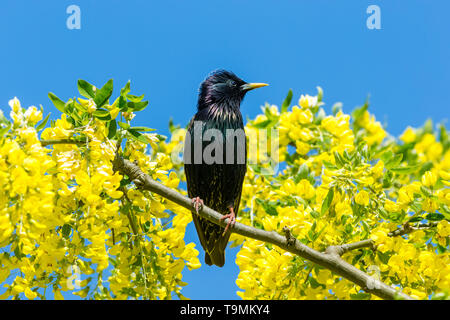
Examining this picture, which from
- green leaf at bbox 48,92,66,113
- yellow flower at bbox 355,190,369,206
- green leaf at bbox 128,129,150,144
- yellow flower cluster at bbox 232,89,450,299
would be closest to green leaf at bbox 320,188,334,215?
yellow flower cluster at bbox 232,89,450,299

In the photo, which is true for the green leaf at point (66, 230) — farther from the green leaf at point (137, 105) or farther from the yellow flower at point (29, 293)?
the green leaf at point (137, 105)

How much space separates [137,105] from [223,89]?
6.11 feet

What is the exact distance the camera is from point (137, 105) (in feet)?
8.52

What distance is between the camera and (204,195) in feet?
13.0

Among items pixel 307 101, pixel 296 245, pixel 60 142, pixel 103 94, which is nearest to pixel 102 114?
pixel 103 94

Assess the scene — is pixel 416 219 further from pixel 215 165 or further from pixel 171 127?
pixel 171 127

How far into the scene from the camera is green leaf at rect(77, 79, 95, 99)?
2484mm

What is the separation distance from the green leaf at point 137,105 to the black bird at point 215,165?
49.7 inches

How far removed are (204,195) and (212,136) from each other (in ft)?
1.47

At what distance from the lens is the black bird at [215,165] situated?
3.84 meters

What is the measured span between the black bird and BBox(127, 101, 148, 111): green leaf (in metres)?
1.26

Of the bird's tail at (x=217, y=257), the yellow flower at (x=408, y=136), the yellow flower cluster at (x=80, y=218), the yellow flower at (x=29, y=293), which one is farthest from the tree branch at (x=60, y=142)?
the yellow flower at (x=408, y=136)

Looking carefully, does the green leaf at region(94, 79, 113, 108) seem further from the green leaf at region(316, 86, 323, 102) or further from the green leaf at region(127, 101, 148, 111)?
the green leaf at region(316, 86, 323, 102)
